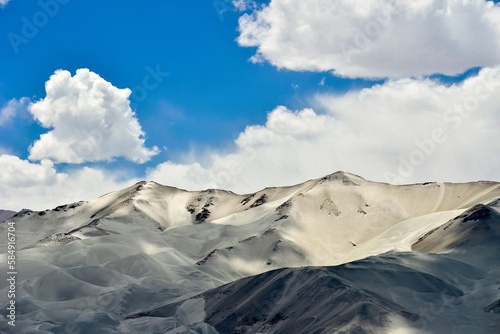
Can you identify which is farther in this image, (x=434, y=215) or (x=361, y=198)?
Answer: (x=361, y=198)

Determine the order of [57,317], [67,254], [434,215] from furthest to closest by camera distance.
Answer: [434,215] → [67,254] → [57,317]

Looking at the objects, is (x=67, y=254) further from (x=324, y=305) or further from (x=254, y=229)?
(x=324, y=305)

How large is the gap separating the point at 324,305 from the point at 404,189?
100778 millimetres

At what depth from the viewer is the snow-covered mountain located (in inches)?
2643

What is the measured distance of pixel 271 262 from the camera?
11681 cm

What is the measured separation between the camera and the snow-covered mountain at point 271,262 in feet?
220

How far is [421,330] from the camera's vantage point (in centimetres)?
5806

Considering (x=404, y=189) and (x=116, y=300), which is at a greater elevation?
(x=404, y=189)

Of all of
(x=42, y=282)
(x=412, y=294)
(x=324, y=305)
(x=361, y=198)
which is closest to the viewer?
(x=324, y=305)

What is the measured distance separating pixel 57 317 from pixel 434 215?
80697 millimetres

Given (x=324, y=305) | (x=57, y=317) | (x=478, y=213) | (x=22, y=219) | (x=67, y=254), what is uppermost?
(x=22, y=219)

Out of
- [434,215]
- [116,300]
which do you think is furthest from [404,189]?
[116,300]

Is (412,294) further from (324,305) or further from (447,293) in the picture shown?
(324,305)

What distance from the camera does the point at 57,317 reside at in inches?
3036
